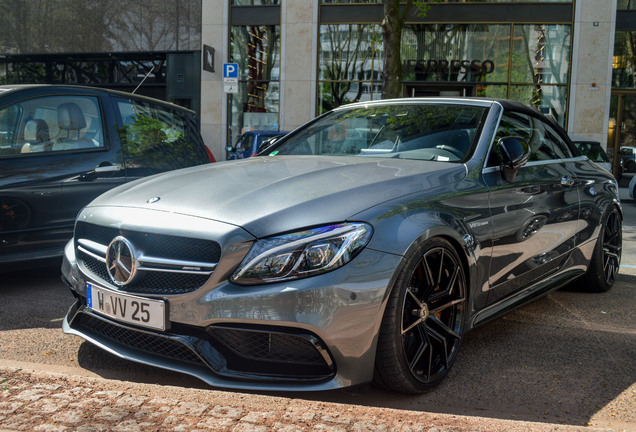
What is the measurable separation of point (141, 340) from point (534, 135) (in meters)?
3.01

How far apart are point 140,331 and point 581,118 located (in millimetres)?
19408

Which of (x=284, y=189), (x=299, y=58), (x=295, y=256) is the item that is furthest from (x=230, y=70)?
(x=295, y=256)

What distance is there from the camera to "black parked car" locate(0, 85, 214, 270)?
473 centimetres

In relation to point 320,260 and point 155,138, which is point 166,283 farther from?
point 155,138

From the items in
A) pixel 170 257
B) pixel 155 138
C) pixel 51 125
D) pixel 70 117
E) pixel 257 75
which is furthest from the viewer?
pixel 257 75

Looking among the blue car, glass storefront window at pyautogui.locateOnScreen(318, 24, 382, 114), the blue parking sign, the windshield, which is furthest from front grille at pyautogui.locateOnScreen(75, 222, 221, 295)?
glass storefront window at pyautogui.locateOnScreen(318, 24, 382, 114)

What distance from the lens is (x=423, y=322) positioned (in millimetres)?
2928

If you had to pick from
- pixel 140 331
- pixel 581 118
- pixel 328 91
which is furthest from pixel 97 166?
pixel 581 118

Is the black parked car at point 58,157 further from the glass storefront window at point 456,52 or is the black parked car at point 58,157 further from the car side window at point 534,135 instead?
the glass storefront window at point 456,52

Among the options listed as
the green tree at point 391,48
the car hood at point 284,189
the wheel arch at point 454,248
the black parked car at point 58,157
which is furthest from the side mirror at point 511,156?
the green tree at point 391,48

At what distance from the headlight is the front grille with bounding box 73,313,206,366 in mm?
429

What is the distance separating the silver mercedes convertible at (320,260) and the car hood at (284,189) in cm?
1

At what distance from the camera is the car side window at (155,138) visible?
5.49m

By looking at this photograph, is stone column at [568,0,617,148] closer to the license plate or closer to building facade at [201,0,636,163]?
building facade at [201,0,636,163]
